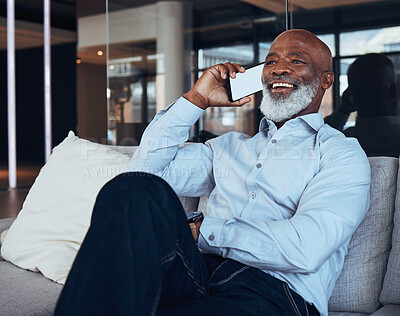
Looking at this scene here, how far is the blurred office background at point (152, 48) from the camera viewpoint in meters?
4.38

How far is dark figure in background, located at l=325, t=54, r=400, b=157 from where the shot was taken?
13.5 feet

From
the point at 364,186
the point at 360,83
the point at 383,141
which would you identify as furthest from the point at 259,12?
the point at 364,186

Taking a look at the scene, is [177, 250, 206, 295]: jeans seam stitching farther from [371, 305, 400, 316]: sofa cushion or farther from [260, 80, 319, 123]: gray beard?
[260, 80, 319, 123]: gray beard

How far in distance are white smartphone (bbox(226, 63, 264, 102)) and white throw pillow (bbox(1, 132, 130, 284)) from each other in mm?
461

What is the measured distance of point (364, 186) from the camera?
1391mm

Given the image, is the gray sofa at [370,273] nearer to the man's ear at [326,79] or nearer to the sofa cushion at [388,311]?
the sofa cushion at [388,311]

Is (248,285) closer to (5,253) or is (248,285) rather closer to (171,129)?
(171,129)

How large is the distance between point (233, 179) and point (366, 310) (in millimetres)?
553

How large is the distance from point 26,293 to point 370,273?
100 centimetres

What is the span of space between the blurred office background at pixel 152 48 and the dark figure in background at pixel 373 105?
76mm

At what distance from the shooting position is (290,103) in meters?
1.72

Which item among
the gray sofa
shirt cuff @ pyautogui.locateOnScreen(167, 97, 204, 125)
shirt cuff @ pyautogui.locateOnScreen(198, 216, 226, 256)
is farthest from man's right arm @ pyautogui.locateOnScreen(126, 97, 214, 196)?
the gray sofa

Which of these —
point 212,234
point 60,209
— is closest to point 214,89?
point 212,234

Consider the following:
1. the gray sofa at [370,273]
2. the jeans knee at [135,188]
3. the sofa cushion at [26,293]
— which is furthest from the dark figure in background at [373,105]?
the jeans knee at [135,188]
